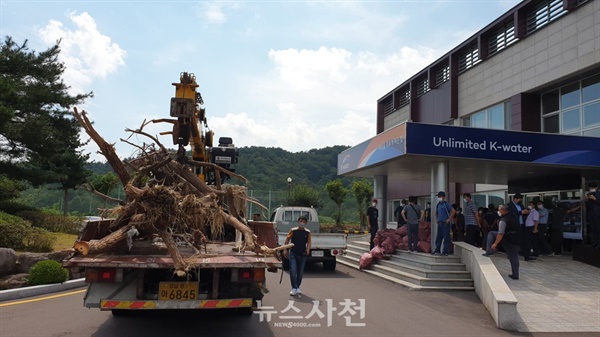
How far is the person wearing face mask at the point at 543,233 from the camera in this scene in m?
12.9

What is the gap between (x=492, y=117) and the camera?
20.8m

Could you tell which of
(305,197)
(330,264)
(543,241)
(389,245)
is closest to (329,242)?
(330,264)

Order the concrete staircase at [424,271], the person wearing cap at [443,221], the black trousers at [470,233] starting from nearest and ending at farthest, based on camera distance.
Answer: the concrete staircase at [424,271]
the person wearing cap at [443,221]
the black trousers at [470,233]

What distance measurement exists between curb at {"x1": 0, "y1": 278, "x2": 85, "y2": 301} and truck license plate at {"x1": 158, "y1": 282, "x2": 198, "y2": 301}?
494cm

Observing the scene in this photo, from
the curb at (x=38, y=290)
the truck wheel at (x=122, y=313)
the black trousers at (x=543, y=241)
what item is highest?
the black trousers at (x=543, y=241)

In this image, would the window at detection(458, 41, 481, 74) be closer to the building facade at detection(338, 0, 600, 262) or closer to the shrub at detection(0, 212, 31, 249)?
the building facade at detection(338, 0, 600, 262)

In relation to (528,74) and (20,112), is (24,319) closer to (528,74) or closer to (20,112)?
(20,112)

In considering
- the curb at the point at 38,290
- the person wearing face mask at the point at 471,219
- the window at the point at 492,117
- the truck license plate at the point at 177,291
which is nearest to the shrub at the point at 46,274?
the curb at the point at 38,290

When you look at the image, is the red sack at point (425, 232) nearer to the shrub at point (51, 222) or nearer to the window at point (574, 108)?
the window at point (574, 108)

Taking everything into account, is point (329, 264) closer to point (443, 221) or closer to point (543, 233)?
point (443, 221)

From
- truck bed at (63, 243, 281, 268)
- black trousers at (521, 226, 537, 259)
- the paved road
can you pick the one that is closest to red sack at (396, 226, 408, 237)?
black trousers at (521, 226, 537, 259)

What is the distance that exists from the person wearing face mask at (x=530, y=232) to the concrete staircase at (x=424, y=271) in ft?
7.81

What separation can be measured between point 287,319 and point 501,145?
8.59m

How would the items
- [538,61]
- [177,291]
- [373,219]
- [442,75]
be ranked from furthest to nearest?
[442,75]
[538,61]
[373,219]
[177,291]
